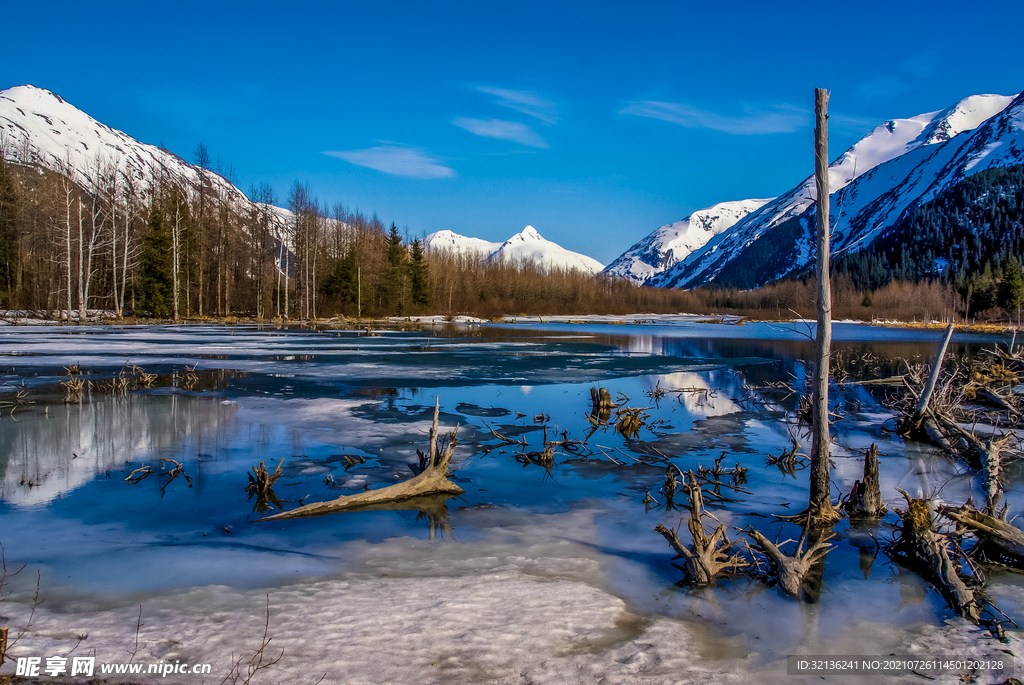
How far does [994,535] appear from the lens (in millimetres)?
5121

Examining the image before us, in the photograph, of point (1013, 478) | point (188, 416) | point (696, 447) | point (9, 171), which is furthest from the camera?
point (9, 171)

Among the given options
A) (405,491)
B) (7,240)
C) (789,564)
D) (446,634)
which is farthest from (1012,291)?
(7,240)

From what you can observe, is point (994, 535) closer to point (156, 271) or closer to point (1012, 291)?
point (156, 271)

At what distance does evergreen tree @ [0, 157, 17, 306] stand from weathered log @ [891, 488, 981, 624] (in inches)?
1937

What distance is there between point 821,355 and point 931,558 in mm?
A: 1951

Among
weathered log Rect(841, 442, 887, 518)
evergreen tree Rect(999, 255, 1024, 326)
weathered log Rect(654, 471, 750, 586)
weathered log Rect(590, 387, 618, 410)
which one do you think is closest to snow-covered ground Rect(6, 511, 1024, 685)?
weathered log Rect(654, 471, 750, 586)

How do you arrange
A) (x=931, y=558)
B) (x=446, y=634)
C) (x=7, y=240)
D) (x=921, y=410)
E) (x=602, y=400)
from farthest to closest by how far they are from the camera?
(x=7, y=240)
(x=602, y=400)
(x=921, y=410)
(x=931, y=558)
(x=446, y=634)

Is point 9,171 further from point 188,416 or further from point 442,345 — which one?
point 188,416

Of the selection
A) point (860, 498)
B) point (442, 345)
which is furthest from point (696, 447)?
point (442, 345)

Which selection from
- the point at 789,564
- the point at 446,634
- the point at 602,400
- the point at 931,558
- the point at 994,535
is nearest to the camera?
the point at 446,634

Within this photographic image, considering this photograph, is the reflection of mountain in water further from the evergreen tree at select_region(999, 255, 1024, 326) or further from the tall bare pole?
the evergreen tree at select_region(999, 255, 1024, 326)

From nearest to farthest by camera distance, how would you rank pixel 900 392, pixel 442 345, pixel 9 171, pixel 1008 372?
pixel 1008 372 → pixel 900 392 → pixel 442 345 → pixel 9 171

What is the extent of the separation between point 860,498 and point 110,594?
6.71 m

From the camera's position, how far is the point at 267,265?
5434cm
